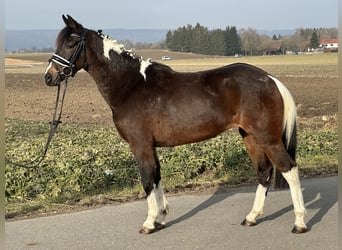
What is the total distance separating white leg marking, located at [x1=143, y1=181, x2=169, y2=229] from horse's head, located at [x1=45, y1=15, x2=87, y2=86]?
1.59 meters

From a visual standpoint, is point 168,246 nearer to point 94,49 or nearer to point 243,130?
point 243,130

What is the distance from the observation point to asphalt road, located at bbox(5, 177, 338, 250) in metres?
5.09

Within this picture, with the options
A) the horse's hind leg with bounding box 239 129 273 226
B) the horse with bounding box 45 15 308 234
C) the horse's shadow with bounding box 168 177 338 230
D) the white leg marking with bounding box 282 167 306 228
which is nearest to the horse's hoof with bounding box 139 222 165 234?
the horse with bounding box 45 15 308 234

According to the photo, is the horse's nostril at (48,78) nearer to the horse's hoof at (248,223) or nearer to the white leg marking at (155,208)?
the white leg marking at (155,208)

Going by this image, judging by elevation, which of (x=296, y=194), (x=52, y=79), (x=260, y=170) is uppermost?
(x=52, y=79)

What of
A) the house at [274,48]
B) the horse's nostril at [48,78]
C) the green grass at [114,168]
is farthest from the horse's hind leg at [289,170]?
the house at [274,48]

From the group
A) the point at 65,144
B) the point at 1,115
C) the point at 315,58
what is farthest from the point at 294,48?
the point at 1,115

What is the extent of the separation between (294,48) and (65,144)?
2990 inches

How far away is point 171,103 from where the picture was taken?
5496mm

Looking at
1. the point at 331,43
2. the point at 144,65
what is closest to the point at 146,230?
the point at 144,65

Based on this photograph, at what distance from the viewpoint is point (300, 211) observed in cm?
550

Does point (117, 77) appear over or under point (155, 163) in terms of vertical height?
over

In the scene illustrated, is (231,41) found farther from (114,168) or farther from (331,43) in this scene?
(114,168)

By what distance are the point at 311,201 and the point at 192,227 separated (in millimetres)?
1887
